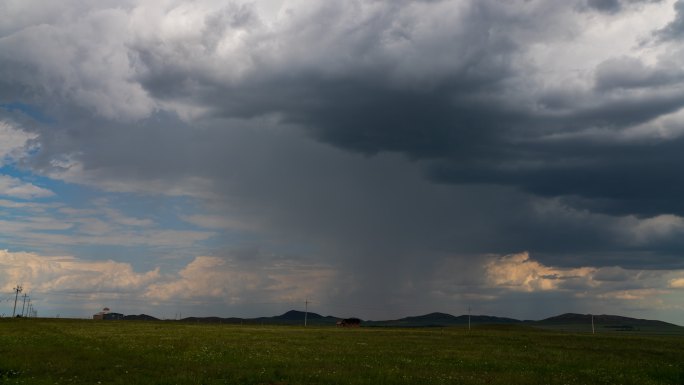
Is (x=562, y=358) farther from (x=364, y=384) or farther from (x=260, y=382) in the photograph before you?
(x=260, y=382)

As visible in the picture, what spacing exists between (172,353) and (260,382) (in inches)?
739

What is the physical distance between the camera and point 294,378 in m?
32.5

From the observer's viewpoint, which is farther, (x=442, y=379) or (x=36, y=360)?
(x=36, y=360)

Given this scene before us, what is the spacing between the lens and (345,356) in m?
47.7

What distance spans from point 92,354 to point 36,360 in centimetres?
610

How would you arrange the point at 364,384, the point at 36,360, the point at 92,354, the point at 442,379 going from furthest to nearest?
1. the point at 92,354
2. the point at 36,360
3. the point at 442,379
4. the point at 364,384

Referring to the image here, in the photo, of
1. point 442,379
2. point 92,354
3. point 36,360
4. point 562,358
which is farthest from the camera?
point 562,358

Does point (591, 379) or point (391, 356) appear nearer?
point (591, 379)

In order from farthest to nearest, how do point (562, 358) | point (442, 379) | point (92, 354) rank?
1. point (562, 358)
2. point (92, 354)
3. point (442, 379)

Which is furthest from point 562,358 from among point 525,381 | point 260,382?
point 260,382

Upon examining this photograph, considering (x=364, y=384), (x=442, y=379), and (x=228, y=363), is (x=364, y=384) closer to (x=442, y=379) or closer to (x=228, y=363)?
(x=442, y=379)

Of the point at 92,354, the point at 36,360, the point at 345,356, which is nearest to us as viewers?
the point at 36,360

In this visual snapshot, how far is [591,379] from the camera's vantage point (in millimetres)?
36188

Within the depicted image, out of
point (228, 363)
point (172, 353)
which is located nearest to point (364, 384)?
point (228, 363)
